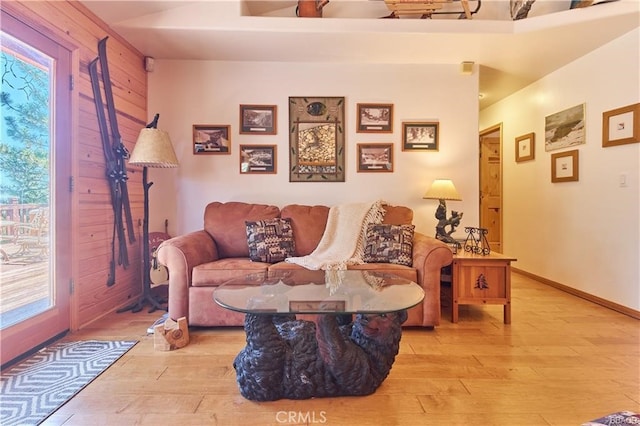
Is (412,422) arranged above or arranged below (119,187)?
below

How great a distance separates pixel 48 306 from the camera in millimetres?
2059

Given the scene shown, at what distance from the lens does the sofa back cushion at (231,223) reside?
272 centimetres

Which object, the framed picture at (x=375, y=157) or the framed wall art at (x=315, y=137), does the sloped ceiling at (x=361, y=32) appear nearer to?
the framed wall art at (x=315, y=137)

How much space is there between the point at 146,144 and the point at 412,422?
2.66 m

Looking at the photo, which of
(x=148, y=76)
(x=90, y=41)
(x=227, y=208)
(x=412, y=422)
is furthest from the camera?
(x=148, y=76)

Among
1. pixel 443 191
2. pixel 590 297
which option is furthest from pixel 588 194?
pixel 443 191

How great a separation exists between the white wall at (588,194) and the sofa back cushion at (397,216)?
1.82 metres

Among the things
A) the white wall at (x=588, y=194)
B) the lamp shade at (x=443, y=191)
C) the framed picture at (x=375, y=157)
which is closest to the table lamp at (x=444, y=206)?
the lamp shade at (x=443, y=191)

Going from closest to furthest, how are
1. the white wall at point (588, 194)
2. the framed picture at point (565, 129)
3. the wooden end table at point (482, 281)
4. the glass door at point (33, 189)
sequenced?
the glass door at point (33, 189) → the wooden end table at point (482, 281) → the white wall at point (588, 194) → the framed picture at point (565, 129)

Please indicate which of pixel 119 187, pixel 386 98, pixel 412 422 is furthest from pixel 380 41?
pixel 412 422

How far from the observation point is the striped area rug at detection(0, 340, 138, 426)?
140 cm

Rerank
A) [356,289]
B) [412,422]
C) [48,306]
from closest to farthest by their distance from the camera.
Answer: [412,422]
[356,289]
[48,306]

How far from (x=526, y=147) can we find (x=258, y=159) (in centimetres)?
330

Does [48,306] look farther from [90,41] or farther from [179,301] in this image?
[90,41]
